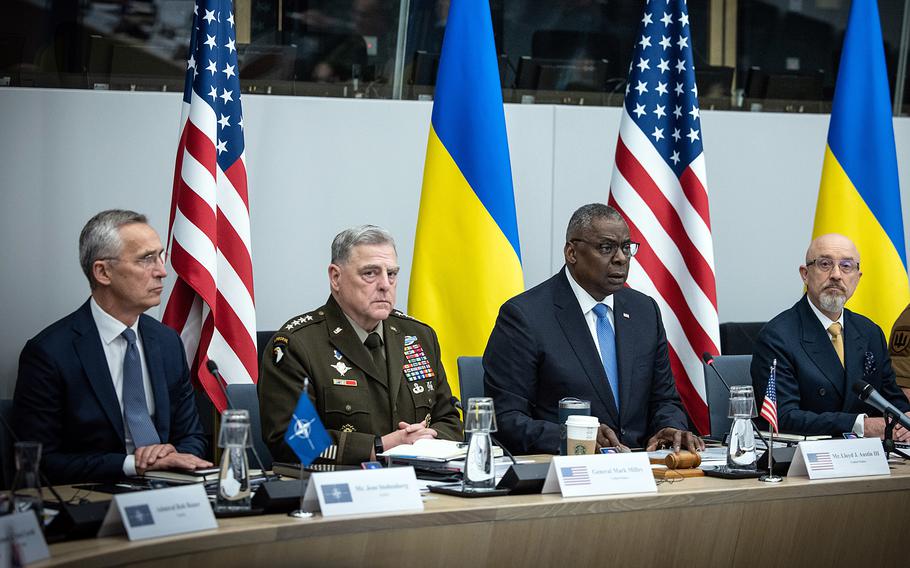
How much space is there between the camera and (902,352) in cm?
434

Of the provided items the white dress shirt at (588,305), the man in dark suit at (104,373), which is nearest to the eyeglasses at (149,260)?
the man in dark suit at (104,373)

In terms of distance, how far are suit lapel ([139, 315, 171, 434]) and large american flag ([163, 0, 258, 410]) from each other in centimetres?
107

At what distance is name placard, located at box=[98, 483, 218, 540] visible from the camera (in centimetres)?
217

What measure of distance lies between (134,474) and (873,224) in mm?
3839

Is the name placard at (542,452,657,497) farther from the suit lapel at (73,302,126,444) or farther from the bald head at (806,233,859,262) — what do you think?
the bald head at (806,233,859,262)

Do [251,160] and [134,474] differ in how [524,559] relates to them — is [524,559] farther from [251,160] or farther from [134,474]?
[251,160]

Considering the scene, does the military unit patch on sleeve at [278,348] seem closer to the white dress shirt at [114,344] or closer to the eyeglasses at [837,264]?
the white dress shirt at [114,344]

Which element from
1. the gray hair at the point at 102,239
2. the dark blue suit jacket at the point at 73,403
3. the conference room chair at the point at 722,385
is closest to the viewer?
the dark blue suit jacket at the point at 73,403

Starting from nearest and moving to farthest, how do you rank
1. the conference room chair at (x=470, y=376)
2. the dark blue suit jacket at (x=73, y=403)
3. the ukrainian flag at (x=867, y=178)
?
the dark blue suit jacket at (x=73, y=403), the conference room chair at (x=470, y=376), the ukrainian flag at (x=867, y=178)

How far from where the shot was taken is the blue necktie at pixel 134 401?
10.1 feet

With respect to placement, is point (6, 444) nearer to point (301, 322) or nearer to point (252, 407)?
point (252, 407)

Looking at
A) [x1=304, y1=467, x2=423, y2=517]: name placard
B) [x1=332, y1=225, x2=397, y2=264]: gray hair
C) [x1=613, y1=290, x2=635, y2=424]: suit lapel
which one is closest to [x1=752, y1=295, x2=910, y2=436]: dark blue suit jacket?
[x1=613, y1=290, x2=635, y2=424]: suit lapel

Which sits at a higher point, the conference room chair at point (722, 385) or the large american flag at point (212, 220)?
the large american flag at point (212, 220)

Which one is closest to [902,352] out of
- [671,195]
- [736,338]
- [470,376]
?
[671,195]
